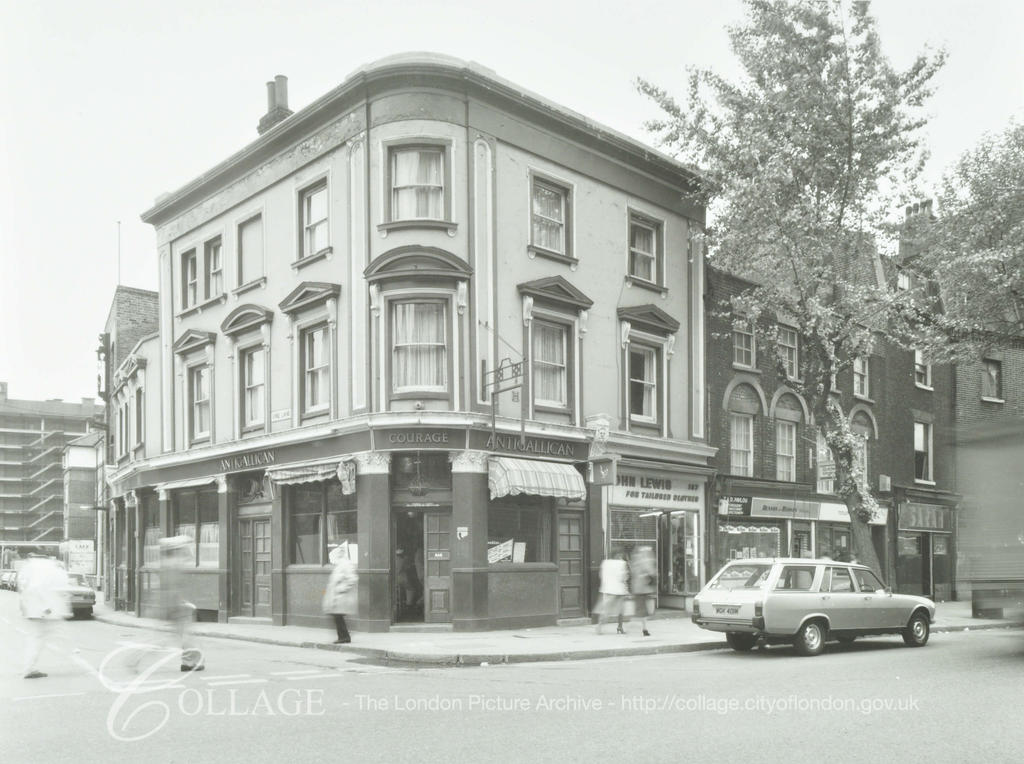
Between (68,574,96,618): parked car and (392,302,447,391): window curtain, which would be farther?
(68,574,96,618): parked car

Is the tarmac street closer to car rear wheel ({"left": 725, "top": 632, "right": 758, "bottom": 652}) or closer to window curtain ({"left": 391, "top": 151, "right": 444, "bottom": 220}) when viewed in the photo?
car rear wheel ({"left": 725, "top": 632, "right": 758, "bottom": 652})

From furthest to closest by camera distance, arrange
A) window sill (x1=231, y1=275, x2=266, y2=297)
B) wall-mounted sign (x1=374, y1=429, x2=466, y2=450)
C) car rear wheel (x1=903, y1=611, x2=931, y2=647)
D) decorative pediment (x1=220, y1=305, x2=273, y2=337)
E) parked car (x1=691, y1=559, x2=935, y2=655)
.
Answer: window sill (x1=231, y1=275, x2=266, y2=297), decorative pediment (x1=220, y1=305, x2=273, y2=337), wall-mounted sign (x1=374, y1=429, x2=466, y2=450), car rear wheel (x1=903, y1=611, x2=931, y2=647), parked car (x1=691, y1=559, x2=935, y2=655)

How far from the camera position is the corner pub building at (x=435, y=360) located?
66.7ft

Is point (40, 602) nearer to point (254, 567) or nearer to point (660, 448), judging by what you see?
point (254, 567)

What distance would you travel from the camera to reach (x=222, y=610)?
80.6 ft

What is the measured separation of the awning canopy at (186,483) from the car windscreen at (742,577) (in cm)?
1351

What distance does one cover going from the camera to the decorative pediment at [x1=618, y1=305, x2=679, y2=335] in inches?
941

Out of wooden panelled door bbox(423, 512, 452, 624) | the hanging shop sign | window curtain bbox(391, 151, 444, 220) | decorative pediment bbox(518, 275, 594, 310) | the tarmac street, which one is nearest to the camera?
the tarmac street

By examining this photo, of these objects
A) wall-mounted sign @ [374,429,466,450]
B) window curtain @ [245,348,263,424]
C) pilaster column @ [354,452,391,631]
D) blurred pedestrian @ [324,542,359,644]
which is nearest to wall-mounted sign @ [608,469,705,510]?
wall-mounted sign @ [374,429,466,450]

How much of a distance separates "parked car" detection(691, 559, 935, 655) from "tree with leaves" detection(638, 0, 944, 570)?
6000mm

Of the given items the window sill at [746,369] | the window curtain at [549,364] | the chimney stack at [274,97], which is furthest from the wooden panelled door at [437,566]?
the chimney stack at [274,97]

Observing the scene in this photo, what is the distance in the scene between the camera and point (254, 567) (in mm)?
24219

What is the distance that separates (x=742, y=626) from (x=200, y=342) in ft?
52.9

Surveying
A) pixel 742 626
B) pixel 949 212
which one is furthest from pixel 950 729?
pixel 949 212
